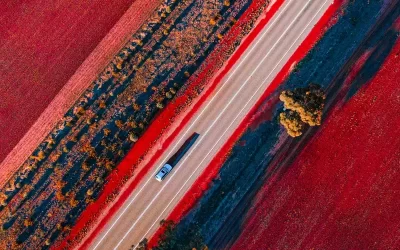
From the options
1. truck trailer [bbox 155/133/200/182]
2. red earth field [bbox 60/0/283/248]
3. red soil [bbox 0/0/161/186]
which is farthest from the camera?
red soil [bbox 0/0/161/186]

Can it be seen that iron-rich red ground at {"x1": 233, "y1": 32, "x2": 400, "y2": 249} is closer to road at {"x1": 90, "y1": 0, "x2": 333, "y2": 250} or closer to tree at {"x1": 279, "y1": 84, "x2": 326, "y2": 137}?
tree at {"x1": 279, "y1": 84, "x2": 326, "y2": 137}

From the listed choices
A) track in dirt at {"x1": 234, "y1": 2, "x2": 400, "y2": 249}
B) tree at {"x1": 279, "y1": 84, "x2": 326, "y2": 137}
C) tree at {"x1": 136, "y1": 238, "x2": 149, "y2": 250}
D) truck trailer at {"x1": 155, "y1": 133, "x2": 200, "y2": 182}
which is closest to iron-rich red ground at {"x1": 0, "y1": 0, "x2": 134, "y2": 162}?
truck trailer at {"x1": 155, "y1": 133, "x2": 200, "y2": 182}

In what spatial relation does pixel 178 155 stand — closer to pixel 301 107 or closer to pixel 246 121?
pixel 246 121

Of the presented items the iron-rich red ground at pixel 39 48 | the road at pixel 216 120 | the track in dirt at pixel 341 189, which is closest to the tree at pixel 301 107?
the track in dirt at pixel 341 189

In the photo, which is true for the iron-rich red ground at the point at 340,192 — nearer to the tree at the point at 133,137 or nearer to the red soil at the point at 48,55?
the tree at the point at 133,137

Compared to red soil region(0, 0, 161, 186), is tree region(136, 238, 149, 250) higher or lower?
lower

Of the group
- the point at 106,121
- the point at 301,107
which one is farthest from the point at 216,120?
the point at 106,121

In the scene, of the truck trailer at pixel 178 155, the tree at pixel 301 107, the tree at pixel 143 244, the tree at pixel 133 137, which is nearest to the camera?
the tree at pixel 301 107

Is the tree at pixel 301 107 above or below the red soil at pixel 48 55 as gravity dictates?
above
